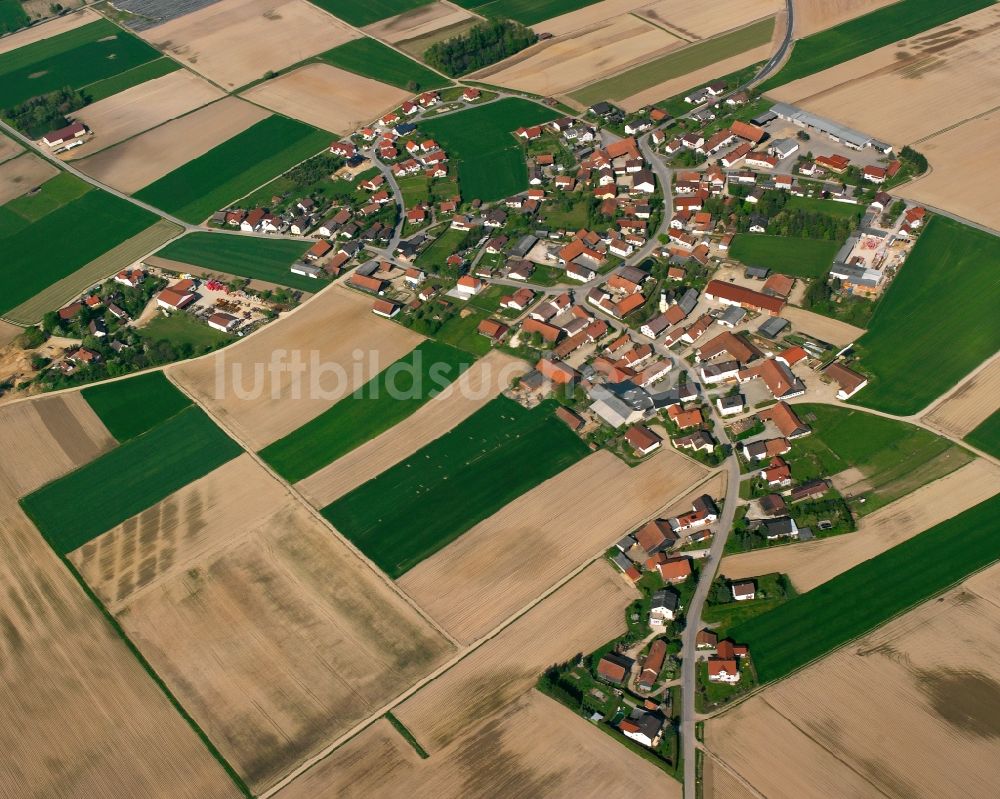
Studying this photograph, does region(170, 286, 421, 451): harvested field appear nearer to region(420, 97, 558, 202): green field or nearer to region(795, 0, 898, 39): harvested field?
region(420, 97, 558, 202): green field

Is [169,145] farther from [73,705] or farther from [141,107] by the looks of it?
[73,705]

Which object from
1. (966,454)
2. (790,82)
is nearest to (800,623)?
(966,454)

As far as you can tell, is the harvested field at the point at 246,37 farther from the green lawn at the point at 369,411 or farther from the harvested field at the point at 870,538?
the harvested field at the point at 870,538

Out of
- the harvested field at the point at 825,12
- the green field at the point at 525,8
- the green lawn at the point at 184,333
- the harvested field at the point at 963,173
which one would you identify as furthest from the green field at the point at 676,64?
the green lawn at the point at 184,333

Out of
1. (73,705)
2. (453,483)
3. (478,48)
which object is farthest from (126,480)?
(478,48)

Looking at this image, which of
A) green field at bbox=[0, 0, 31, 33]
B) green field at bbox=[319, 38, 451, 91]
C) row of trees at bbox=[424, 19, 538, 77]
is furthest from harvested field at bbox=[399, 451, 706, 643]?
green field at bbox=[0, 0, 31, 33]

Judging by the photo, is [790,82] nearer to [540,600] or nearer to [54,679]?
[540,600]
